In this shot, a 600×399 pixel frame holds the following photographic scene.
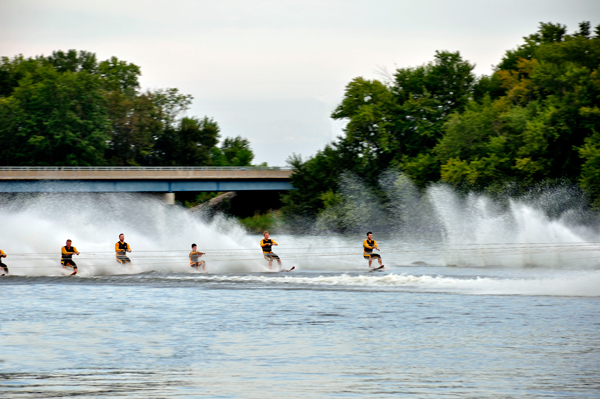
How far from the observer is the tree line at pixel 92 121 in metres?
67.0

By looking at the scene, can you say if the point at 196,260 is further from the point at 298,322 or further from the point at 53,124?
the point at 53,124

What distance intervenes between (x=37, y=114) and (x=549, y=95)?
44.2m

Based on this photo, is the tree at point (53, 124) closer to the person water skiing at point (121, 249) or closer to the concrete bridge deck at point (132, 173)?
the concrete bridge deck at point (132, 173)

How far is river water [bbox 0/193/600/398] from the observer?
11133mm

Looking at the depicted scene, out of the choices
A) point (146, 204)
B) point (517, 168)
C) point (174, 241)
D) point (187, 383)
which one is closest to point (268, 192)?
point (146, 204)

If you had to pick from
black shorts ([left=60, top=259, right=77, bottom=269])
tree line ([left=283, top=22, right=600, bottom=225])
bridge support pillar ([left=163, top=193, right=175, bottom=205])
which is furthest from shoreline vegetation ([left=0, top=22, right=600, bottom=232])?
black shorts ([left=60, top=259, right=77, bottom=269])

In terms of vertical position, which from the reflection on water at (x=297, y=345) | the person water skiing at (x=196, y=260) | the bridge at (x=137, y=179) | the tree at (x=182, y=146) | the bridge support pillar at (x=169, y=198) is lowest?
the reflection on water at (x=297, y=345)

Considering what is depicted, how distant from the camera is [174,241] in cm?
3206

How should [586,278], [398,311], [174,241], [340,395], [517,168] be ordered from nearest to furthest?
[340,395] → [398,311] → [586,278] → [174,241] → [517,168]

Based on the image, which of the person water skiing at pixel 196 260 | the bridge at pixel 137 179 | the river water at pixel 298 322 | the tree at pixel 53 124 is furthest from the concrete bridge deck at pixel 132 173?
the person water skiing at pixel 196 260

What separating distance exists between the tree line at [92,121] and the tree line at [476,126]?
2102 cm

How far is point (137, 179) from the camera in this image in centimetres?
5666

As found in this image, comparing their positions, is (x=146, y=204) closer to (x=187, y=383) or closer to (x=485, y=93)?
(x=485, y=93)

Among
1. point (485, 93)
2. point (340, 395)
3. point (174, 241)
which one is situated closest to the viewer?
point (340, 395)
